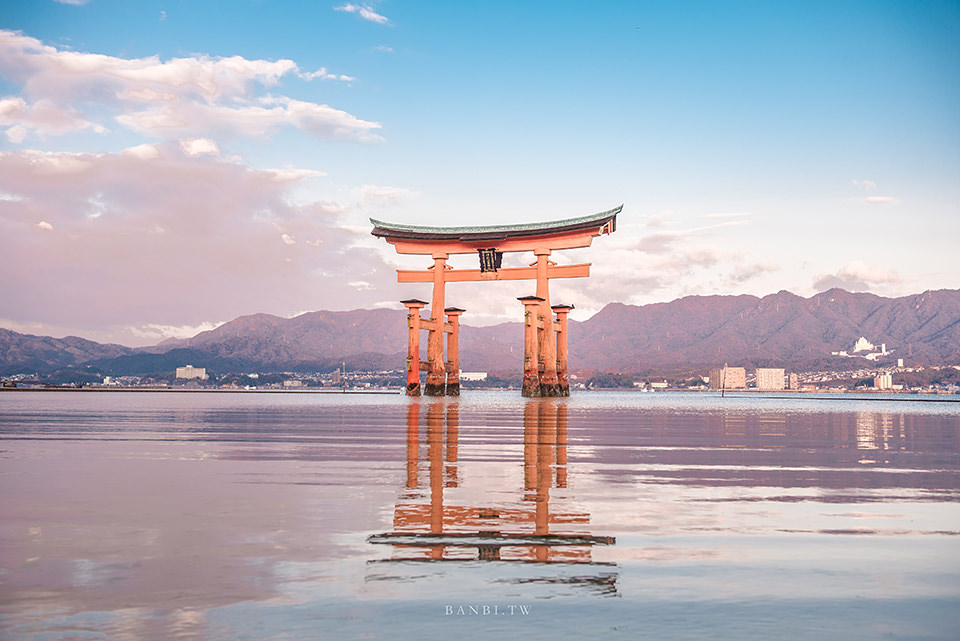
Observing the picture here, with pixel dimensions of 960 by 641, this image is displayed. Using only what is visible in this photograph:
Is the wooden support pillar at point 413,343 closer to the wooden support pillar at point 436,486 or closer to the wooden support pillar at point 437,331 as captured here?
the wooden support pillar at point 437,331

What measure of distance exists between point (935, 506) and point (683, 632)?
557 cm

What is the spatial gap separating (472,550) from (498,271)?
6456cm

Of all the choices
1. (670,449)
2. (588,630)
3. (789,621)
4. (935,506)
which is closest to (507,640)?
(588,630)

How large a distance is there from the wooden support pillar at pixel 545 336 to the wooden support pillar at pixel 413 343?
382 inches

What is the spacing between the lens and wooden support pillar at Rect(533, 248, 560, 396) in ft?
215

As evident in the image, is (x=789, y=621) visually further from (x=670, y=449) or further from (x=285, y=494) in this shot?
(x=670, y=449)

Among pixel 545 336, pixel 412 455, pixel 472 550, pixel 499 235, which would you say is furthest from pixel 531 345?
pixel 472 550

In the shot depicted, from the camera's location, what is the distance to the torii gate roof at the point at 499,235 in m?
63.6

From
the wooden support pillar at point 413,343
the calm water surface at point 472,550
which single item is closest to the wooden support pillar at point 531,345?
the wooden support pillar at point 413,343

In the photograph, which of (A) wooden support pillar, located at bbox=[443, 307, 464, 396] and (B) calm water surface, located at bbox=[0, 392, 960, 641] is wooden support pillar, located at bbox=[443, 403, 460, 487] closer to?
(B) calm water surface, located at bbox=[0, 392, 960, 641]

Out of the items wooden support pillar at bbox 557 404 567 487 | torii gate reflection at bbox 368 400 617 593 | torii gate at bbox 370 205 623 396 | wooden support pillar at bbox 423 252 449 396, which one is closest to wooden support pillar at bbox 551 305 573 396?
Result: torii gate at bbox 370 205 623 396

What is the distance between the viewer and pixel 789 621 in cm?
379

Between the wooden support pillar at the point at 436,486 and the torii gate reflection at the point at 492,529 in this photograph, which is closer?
the torii gate reflection at the point at 492,529

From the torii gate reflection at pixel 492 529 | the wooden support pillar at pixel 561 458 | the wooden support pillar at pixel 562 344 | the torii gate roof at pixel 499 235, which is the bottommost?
the wooden support pillar at pixel 561 458
